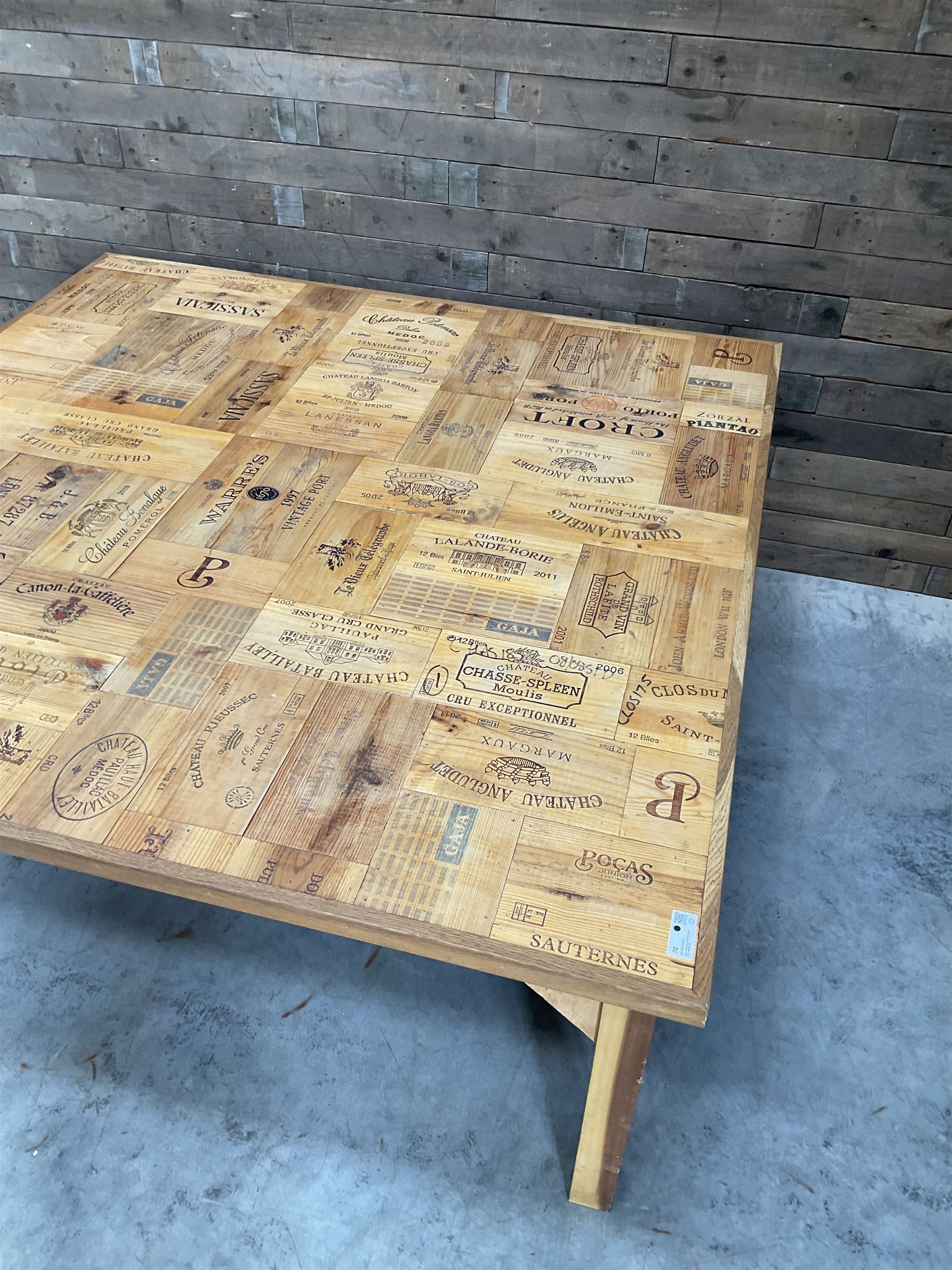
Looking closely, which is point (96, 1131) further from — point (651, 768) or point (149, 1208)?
point (651, 768)

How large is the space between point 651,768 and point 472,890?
11.6 inches

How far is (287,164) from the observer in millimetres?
2375

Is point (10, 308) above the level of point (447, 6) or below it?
below

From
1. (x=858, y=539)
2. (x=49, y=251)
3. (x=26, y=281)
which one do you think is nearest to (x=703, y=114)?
(x=858, y=539)

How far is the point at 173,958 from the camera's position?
68.6 inches

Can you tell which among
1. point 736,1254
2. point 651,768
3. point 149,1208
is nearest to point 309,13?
point 651,768

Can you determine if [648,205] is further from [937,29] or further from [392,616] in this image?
[392,616]

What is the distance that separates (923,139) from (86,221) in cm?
200

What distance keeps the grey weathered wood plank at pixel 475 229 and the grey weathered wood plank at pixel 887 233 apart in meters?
0.40

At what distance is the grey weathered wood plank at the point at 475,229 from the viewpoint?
7.51 feet

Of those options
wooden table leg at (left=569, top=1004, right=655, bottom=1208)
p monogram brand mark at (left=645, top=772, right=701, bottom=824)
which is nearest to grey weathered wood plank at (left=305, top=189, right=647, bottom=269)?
p monogram brand mark at (left=645, top=772, right=701, bottom=824)

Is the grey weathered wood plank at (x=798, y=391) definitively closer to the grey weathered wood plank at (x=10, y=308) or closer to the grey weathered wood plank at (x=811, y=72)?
the grey weathered wood plank at (x=811, y=72)

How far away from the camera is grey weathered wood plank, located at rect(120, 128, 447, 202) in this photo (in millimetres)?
2314

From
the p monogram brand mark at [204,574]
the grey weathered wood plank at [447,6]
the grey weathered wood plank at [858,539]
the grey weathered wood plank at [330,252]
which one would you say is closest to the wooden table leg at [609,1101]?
the p monogram brand mark at [204,574]
